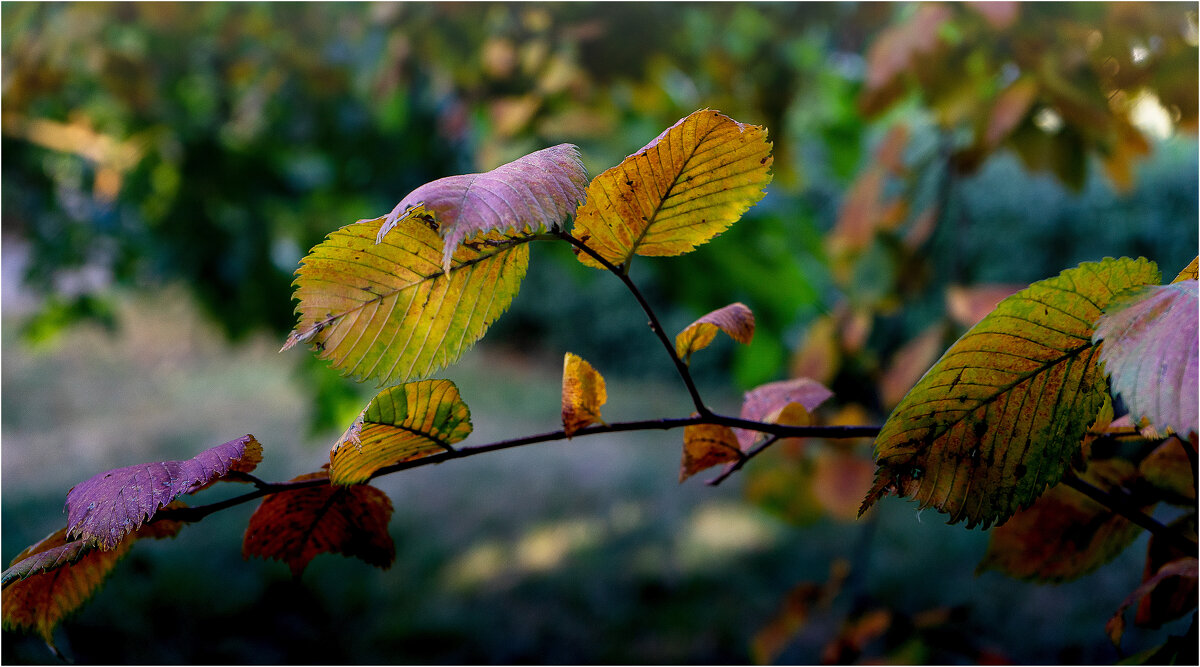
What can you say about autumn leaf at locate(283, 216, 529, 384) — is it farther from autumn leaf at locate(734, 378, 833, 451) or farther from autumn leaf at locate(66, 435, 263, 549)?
autumn leaf at locate(734, 378, 833, 451)

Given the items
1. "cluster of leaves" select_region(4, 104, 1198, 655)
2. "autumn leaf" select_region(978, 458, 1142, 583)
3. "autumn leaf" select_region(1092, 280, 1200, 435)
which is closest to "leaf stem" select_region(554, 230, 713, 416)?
"cluster of leaves" select_region(4, 104, 1198, 655)

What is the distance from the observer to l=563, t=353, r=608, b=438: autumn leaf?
342mm

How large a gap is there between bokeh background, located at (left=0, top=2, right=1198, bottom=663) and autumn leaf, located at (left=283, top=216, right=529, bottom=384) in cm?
20

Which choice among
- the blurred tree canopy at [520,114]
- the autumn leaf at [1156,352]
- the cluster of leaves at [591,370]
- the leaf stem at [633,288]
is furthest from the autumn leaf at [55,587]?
the blurred tree canopy at [520,114]

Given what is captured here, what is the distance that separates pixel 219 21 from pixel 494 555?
198cm

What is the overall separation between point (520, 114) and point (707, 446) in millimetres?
1005

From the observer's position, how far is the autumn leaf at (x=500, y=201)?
0.80ft

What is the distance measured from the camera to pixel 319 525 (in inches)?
14.2

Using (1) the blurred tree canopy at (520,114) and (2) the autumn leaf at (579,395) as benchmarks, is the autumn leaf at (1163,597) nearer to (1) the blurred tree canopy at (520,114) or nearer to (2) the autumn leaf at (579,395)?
(2) the autumn leaf at (579,395)

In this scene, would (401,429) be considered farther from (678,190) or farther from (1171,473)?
(1171,473)

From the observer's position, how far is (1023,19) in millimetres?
1055

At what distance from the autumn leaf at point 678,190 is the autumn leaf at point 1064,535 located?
0.27 metres

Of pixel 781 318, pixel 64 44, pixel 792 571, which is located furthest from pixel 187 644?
pixel 792 571

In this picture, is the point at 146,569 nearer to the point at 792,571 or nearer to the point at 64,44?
the point at 64,44
